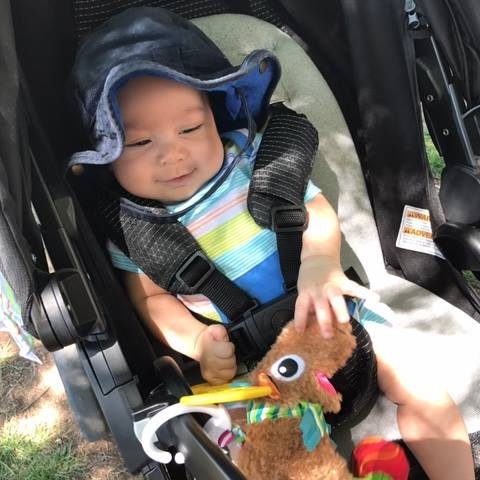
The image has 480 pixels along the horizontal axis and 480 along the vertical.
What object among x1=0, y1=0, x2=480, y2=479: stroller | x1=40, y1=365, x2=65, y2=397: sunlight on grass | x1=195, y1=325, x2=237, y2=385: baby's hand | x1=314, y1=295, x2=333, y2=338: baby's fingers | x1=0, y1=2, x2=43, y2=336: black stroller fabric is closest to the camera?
x1=0, y1=2, x2=43, y2=336: black stroller fabric

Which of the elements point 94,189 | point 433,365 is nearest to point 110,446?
point 94,189

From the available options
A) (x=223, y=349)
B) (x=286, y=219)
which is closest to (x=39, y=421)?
(x=223, y=349)

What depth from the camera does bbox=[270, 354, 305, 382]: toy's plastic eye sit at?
3.67 feet

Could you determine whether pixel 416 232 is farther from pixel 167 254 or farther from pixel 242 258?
pixel 167 254

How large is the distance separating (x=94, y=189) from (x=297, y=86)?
57cm

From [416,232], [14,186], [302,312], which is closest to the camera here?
[14,186]

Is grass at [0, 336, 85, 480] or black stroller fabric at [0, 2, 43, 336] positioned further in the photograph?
grass at [0, 336, 85, 480]

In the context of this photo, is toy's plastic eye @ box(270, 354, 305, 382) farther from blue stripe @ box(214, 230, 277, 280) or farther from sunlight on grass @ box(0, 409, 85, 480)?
sunlight on grass @ box(0, 409, 85, 480)

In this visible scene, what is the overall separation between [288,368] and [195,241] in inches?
15.1

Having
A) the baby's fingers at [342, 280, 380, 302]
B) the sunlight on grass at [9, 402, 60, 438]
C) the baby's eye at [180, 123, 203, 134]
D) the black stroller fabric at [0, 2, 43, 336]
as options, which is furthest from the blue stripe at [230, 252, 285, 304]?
the sunlight on grass at [9, 402, 60, 438]

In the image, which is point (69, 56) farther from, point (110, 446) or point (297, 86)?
point (110, 446)

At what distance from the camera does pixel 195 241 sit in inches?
54.9

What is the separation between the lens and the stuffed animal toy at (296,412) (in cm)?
106

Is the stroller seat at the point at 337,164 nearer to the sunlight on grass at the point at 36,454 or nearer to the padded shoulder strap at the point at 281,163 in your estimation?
the padded shoulder strap at the point at 281,163
